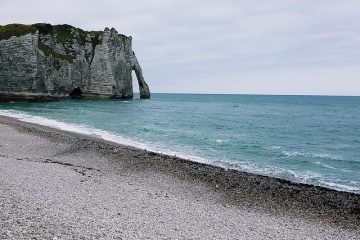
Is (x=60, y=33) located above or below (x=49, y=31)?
above

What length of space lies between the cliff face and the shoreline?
60.6m

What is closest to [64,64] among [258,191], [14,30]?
[14,30]

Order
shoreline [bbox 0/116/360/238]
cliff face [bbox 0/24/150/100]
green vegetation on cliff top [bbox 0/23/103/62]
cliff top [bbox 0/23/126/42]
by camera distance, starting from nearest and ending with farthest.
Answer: shoreline [bbox 0/116/360/238] → cliff face [bbox 0/24/150/100] → cliff top [bbox 0/23/126/42] → green vegetation on cliff top [bbox 0/23/103/62]

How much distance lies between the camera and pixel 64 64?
93500 mm

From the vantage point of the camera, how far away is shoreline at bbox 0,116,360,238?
51.7 feet

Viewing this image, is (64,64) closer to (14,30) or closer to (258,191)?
(14,30)

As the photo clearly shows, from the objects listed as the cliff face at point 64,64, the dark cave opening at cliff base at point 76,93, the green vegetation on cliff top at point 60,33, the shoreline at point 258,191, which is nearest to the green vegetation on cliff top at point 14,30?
the green vegetation on cliff top at point 60,33

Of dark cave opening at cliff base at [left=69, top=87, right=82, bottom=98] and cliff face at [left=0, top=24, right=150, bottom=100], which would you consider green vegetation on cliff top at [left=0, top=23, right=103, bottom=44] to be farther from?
dark cave opening at cliff base at [left=69, top=87, right=82, bottom=98]

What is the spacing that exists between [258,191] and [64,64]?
8469 cm

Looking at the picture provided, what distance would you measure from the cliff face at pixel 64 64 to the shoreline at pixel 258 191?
6063 cm

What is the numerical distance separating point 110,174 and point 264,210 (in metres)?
8.85

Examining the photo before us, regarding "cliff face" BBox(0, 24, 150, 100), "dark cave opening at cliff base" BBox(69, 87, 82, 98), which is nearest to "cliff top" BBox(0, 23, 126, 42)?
"cliff face" BBox(0, 24, 150, 100)

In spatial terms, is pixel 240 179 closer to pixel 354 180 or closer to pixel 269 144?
pixel 354 180

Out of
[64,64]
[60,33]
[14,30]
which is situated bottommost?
[64,64]
